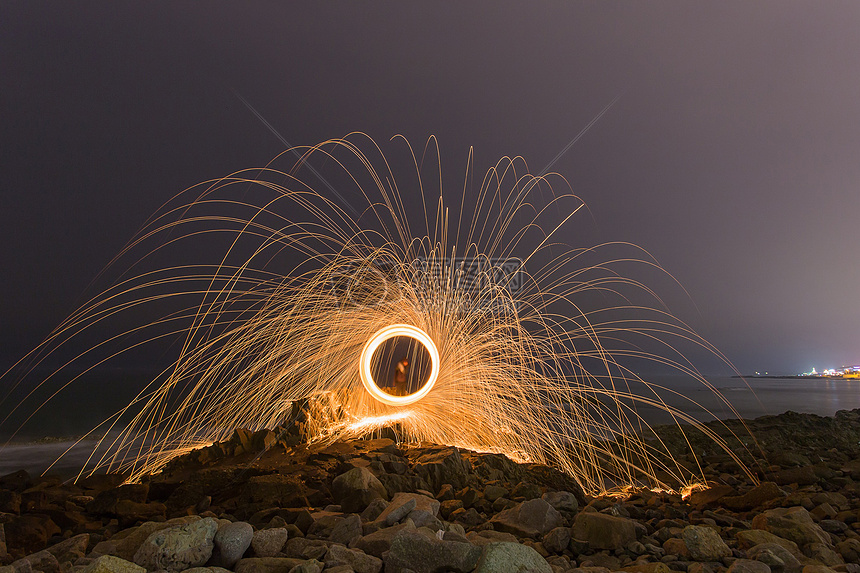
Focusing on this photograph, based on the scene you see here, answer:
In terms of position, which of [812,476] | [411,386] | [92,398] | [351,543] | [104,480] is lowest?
[812,476]

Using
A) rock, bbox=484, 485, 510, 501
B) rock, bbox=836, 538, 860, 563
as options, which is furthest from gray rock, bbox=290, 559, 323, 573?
rock, bbox=836, 538, 860, 563

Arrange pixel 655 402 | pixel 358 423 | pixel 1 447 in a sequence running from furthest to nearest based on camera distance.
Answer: pixel 1 447
pixel 358 423
pixel 655 402

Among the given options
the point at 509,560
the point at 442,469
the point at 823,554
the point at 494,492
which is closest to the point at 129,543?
the point at 509,560

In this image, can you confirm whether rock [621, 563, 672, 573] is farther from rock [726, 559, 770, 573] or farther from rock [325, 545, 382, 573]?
rock [325, 545, 382, 573]

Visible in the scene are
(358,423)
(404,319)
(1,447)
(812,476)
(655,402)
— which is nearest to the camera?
(812,476)

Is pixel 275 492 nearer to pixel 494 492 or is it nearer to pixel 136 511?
pixel 136 511

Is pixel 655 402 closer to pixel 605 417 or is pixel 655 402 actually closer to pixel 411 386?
pixel 605 417

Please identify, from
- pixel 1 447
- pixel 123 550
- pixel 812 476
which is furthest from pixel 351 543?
pixel 1 447
